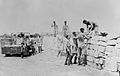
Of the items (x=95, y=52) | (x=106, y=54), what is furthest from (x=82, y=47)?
(x=106, y=54)

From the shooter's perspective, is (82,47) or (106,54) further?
(82,47)

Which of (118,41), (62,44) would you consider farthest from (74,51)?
(62,44)

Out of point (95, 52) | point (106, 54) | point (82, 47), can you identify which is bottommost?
point (106, 54)

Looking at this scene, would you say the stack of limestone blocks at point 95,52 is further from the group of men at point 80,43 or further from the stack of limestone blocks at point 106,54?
the group of men at point 80,43

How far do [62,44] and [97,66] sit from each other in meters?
8.14

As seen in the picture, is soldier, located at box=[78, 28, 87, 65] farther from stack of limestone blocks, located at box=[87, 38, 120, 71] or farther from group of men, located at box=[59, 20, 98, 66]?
stack of limestone blocks, located at box=[87, 38, 120, 71]

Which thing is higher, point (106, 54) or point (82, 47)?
point (82, 47)

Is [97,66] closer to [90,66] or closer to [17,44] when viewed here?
[90,66]

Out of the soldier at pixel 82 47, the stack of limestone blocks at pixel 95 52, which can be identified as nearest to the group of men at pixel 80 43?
the soldier at pixel 82 47

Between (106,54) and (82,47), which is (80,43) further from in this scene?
(106,54)

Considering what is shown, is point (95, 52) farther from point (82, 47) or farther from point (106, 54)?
point (106, 54)

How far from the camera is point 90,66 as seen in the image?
1755cm

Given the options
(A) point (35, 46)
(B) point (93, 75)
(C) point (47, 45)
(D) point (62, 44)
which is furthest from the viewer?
(C) point (47, 45)

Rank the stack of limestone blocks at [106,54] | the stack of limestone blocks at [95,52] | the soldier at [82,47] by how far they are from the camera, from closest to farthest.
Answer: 1. the stack of limestone blocks at [106,54]
2. the stack of limestone blocks at [95,52]
3. the soldier at [82,47]
